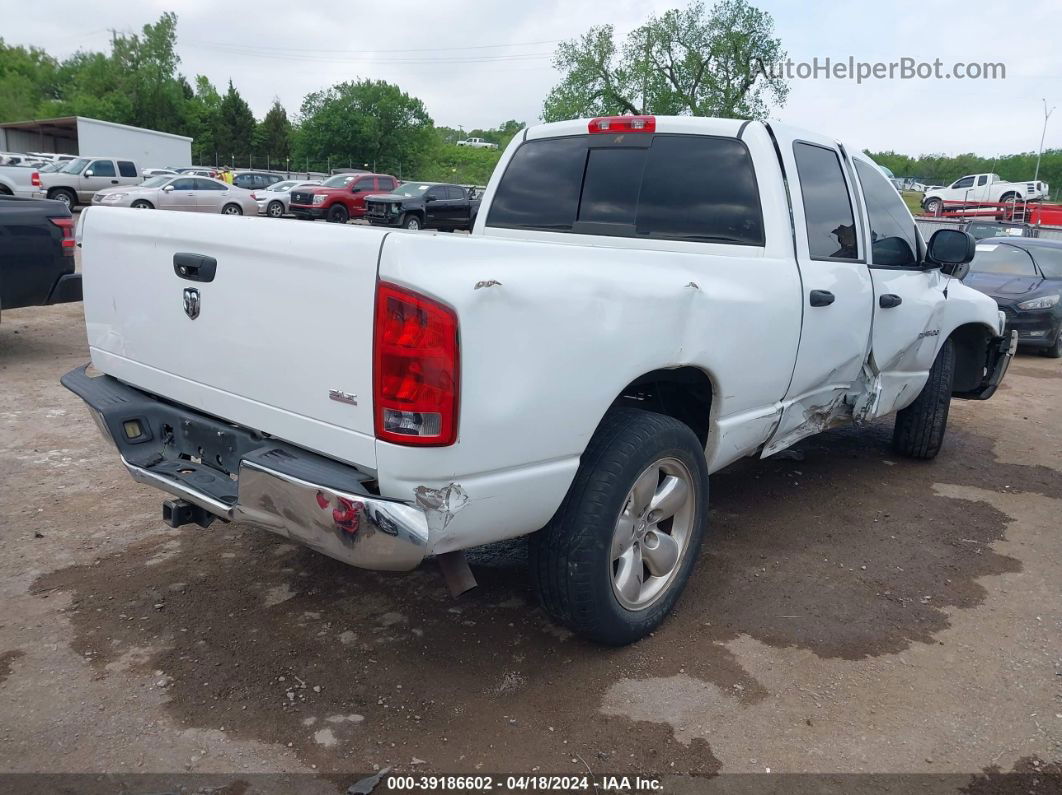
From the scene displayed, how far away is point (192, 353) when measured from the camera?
2994mm

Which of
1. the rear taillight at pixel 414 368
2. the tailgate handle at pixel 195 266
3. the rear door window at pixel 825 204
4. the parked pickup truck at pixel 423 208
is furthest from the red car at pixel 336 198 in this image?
the rear taillight at pixel 414 368

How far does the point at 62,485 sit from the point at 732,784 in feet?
13.1

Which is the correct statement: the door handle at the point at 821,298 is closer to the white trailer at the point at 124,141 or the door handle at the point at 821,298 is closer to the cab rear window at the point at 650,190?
the cab rear window at the point at 650,190

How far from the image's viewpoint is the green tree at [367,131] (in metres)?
73.6

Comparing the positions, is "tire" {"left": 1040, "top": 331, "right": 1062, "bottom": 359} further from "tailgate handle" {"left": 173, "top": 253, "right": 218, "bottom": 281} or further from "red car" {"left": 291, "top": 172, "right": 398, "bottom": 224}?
"red car" {"left": 291, "top": 172, "right": 398, "bottom": 224}

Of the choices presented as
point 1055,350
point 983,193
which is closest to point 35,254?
point 1055,350

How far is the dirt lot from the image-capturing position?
2.66m

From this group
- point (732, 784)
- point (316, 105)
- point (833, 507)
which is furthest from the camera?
point (316, 105)

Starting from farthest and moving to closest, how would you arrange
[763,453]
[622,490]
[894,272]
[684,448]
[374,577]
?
[894,272], [763,453], [374,577], [684,448], [622,490]

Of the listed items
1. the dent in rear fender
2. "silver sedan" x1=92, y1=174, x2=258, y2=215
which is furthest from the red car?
the dent in rear fender

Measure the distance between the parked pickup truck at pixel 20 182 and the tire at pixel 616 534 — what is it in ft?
77.6

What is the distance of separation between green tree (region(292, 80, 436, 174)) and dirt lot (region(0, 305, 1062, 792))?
241 feet

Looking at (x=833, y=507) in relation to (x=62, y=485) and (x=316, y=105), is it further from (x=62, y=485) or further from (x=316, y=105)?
(x=316, y=105)

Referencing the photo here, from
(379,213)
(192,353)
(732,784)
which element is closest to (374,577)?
(192,353)
